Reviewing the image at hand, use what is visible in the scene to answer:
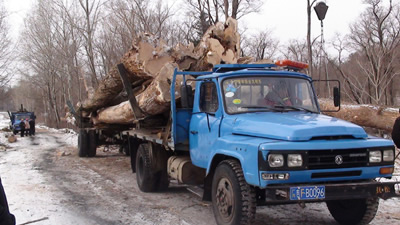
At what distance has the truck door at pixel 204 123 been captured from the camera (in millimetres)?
5961

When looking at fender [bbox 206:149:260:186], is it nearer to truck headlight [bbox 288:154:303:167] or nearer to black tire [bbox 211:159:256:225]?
black tire [bbox 211:159:256:225]

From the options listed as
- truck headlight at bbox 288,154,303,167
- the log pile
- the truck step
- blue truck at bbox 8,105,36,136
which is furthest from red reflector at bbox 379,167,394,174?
blue truck at bbox 8,105,36,136

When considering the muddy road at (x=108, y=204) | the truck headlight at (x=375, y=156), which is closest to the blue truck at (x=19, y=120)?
the muddy road at (x=108, y=204)

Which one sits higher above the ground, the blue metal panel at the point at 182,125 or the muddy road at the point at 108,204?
the blue metal panel at the point at 182,125

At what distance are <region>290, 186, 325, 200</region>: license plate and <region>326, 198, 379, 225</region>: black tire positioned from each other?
43.4 inches

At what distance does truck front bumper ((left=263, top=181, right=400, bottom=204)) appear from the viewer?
4.53 m

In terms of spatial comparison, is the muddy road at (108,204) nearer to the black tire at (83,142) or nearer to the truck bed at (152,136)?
the truck bed at (152,136)

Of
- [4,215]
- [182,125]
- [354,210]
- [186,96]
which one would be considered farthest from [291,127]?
[4,215]

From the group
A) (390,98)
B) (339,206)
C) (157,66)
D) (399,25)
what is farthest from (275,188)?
(390,98)

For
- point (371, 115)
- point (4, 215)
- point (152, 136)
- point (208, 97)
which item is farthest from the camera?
point (371, 115)

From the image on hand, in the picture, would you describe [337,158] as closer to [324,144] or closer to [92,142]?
[324,144]

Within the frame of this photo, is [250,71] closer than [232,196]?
No

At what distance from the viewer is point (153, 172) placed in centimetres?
817

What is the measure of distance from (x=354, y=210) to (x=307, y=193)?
1454mm
